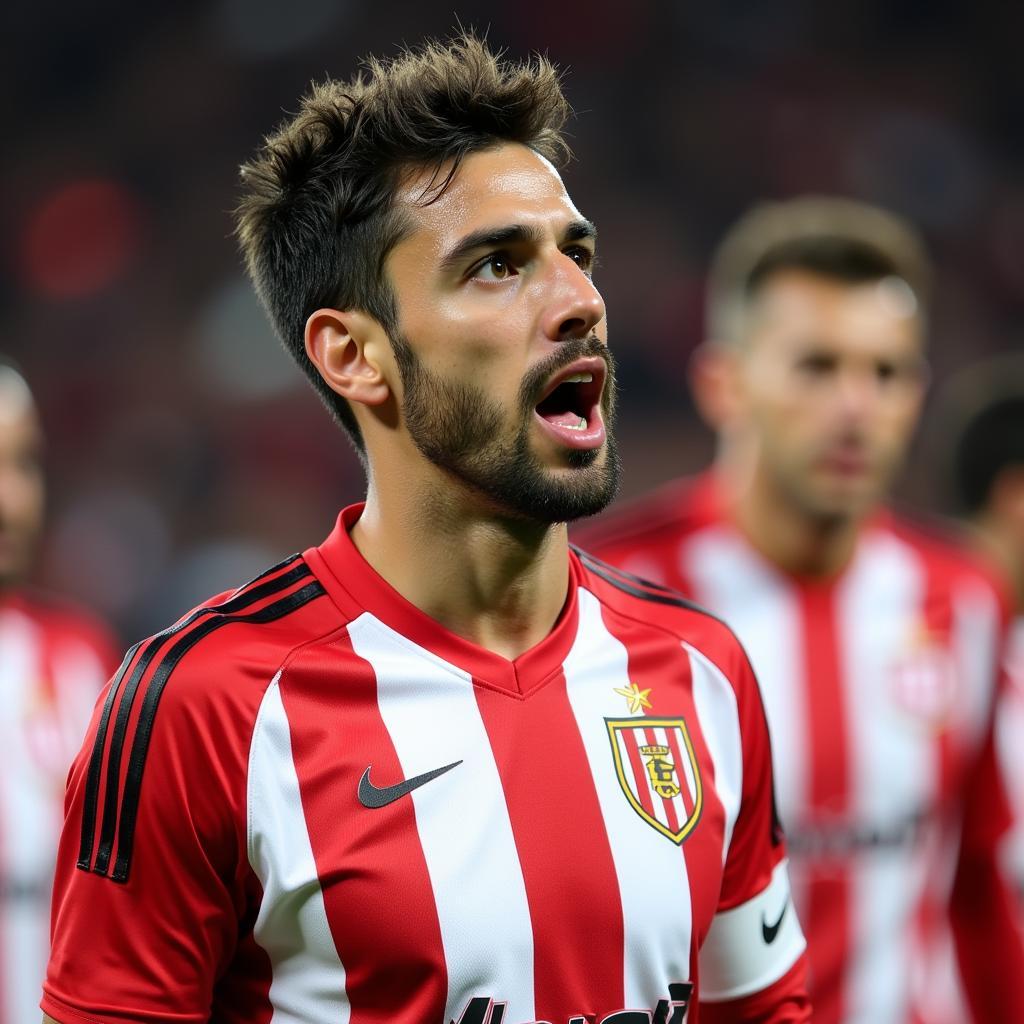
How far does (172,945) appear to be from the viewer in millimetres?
1691

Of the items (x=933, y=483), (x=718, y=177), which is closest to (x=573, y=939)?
(x=933, y=483)

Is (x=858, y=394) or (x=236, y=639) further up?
(x=858, y=394)

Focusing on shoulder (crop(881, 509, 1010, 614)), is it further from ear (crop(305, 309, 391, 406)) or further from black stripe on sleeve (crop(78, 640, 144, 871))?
black stripe on sleeve (crop(78, 640, 144, 871))

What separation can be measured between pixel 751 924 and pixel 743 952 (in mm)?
39

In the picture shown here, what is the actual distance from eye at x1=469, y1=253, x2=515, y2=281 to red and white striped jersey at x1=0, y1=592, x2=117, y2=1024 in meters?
2.38

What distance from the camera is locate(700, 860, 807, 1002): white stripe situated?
2002mm

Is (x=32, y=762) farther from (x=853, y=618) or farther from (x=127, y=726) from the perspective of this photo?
(x=127, y=726)

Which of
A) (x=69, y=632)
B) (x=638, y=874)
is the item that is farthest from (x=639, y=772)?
(x=69, y=632)

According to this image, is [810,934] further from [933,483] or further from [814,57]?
[814,57]

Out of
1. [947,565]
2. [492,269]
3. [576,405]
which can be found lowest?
[947,565]

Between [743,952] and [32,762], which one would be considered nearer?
[743,952]

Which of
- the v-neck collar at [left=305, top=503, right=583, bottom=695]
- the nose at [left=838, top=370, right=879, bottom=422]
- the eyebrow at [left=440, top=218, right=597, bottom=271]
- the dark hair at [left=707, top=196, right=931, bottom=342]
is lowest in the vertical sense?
the v-neck collar at [left=305, top=503, right=583, bottom=695]

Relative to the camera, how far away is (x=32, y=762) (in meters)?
4.05

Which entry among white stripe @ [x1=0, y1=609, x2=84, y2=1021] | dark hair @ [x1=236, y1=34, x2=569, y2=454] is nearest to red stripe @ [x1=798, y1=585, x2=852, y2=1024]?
dark hair @ [x1=236, y1=34, x2=569, y2=454]
